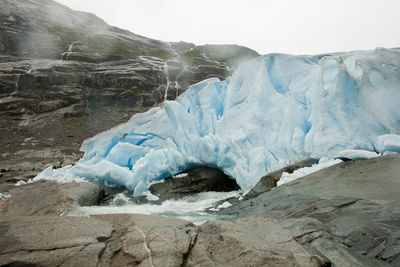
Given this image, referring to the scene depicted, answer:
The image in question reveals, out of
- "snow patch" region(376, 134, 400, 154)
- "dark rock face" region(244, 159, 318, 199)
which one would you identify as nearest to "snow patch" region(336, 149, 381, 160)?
"snow patch" region(376, 134, 400, 154)

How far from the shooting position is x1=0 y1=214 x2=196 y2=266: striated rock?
103 inches

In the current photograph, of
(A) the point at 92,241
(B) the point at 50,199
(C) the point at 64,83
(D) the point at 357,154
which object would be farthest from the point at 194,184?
(C) the point at 64,83

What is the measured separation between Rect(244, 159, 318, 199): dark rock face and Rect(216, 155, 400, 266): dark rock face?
72cm

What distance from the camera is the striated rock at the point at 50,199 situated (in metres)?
7.54

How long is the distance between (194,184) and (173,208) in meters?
2.51

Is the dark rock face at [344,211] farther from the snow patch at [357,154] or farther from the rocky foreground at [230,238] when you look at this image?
the snow patch at [357,154]

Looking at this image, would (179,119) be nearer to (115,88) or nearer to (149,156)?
(149,156)

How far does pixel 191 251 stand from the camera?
114 inches

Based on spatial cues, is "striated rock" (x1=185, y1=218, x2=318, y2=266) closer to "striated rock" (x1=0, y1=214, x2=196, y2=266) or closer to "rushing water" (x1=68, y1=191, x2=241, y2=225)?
"striated rock" (x1=0, y1=214, x2=196, y2=266)

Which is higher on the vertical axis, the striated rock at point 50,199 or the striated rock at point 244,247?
the striated rock at point 244,247

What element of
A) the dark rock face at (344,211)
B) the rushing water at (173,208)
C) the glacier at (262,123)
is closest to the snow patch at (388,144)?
the glacier at (262,123)

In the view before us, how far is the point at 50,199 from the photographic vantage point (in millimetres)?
8000

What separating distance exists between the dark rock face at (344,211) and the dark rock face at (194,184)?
3.22 m

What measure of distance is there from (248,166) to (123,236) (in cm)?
647
